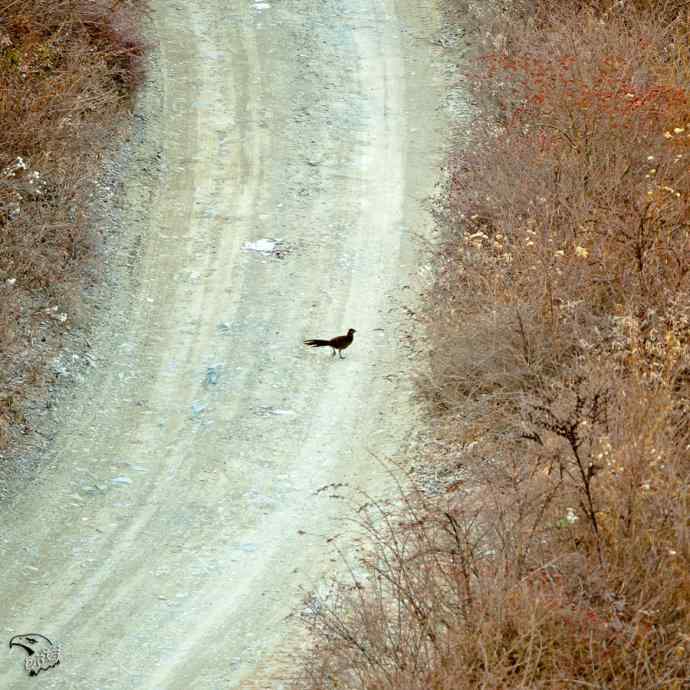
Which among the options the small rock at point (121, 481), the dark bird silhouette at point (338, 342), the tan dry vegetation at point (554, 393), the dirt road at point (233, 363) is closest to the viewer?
the tan dry vegetation at point (554, 393)

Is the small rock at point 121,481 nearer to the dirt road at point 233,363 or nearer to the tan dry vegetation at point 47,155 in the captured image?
the dirt road at point 233,363

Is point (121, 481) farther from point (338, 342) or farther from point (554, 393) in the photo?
point (554, 393)

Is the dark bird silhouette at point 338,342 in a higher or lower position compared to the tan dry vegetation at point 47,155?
lower

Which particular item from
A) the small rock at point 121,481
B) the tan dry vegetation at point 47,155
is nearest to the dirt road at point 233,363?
the small rock at point 121,481

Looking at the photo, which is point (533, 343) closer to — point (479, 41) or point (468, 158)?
point (468, 158)

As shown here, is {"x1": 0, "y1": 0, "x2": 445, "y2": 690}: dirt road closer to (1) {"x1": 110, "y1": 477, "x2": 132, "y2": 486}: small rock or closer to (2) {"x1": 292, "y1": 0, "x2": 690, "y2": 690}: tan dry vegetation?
(1) {"x1": 110, "y1": 477, "x2": 132, "y2": 486}: small rock

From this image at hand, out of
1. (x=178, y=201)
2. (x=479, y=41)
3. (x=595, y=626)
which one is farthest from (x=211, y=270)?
(x=595, y=626)
